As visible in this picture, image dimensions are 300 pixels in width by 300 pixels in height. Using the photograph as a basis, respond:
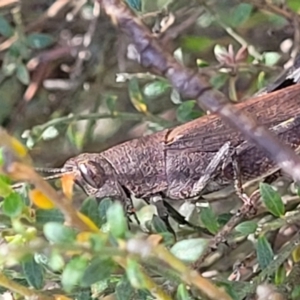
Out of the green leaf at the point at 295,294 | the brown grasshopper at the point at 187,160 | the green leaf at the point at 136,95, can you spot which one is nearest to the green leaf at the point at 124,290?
the green leaf at the point at 295,294

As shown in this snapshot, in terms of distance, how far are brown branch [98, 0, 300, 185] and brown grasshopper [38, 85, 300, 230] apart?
0.24 metres

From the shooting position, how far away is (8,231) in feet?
1.42

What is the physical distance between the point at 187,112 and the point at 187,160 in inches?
2.7

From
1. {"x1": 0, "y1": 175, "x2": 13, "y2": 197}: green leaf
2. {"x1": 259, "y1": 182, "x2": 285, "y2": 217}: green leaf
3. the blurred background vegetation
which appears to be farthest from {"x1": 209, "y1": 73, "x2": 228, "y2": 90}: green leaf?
{"x1": 0, "y1": 175, "x2": 13, "y2": 197}: green leaf

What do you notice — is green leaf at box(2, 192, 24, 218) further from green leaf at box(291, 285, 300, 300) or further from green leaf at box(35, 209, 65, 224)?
green leaf at box(291, 285, 300, 300)

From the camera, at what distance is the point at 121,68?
0.91 meters

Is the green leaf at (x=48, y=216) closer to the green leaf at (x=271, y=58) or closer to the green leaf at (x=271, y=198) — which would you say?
the green leaf at (x=271, y=198)

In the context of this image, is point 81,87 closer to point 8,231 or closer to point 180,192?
point 180,192

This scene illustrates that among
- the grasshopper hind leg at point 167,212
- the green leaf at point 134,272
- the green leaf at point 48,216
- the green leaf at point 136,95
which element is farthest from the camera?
the green leaf at point 136,95

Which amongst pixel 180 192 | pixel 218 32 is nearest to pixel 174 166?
pixel 180 192

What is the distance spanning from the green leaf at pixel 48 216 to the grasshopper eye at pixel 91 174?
0.24m

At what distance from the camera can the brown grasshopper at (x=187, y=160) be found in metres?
0.64

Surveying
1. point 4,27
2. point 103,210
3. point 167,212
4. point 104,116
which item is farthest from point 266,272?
point 4,27

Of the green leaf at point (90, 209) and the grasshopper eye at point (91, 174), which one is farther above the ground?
the green leaf at point (90, 209)
